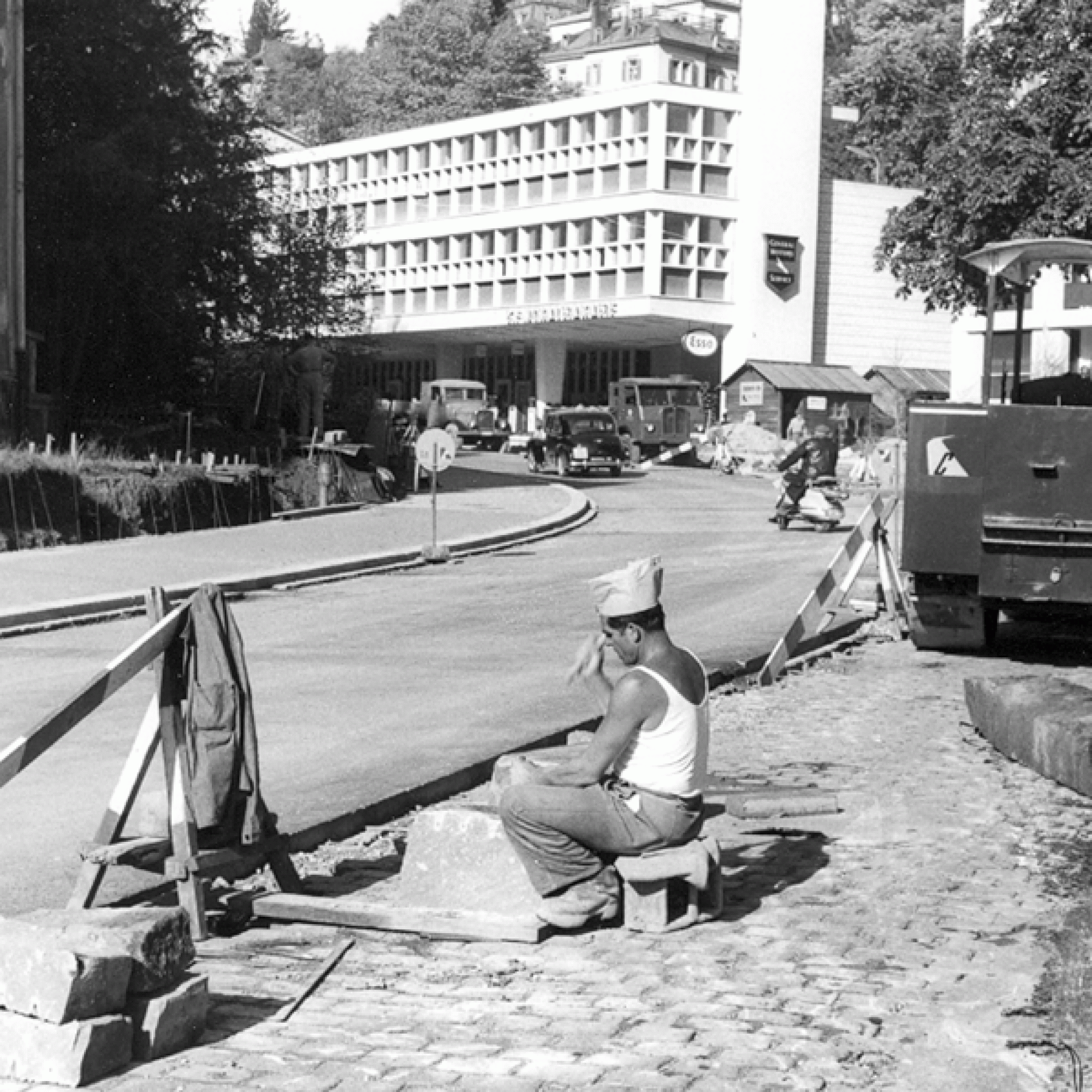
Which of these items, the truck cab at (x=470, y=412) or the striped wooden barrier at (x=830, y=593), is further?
the truck cab at (x=470, y=412)

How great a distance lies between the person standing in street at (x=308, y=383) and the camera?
34625mm

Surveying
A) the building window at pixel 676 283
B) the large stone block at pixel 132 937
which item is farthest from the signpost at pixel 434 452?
the building window at pixel 676 283

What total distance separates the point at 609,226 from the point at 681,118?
4.92m

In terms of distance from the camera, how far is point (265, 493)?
28.4 m

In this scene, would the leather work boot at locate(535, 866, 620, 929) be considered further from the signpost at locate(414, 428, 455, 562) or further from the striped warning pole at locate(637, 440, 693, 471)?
the striped warning pole at locate(637, 440, 693, 471)

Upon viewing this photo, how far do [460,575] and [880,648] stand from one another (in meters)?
6.83

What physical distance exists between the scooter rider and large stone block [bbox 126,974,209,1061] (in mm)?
25266

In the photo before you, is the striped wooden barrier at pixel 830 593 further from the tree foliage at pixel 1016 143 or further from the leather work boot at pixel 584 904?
the tree foliage at pixel 1016 143

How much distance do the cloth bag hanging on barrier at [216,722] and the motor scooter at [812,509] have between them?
2361cm

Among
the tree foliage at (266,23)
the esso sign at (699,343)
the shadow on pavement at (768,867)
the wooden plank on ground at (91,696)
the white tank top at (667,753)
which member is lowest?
the shadow on pavement at (768,867)

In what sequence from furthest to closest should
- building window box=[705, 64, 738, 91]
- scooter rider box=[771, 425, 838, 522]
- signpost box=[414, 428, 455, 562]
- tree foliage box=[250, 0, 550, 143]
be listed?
tree foliage box=[250, 0, 550, 143] → building window box=[705, 64, 738, 91] → scooter rider box=[771, 425, 838, 522] → signpost box=[414, 428, 455, 562]

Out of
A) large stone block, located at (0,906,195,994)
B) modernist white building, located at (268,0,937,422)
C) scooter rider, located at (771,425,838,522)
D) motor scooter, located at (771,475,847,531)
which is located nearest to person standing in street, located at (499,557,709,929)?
large stone block, located at (0,906,195,994)

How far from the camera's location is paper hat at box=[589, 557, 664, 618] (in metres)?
7.62

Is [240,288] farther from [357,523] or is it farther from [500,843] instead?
[500,843]
